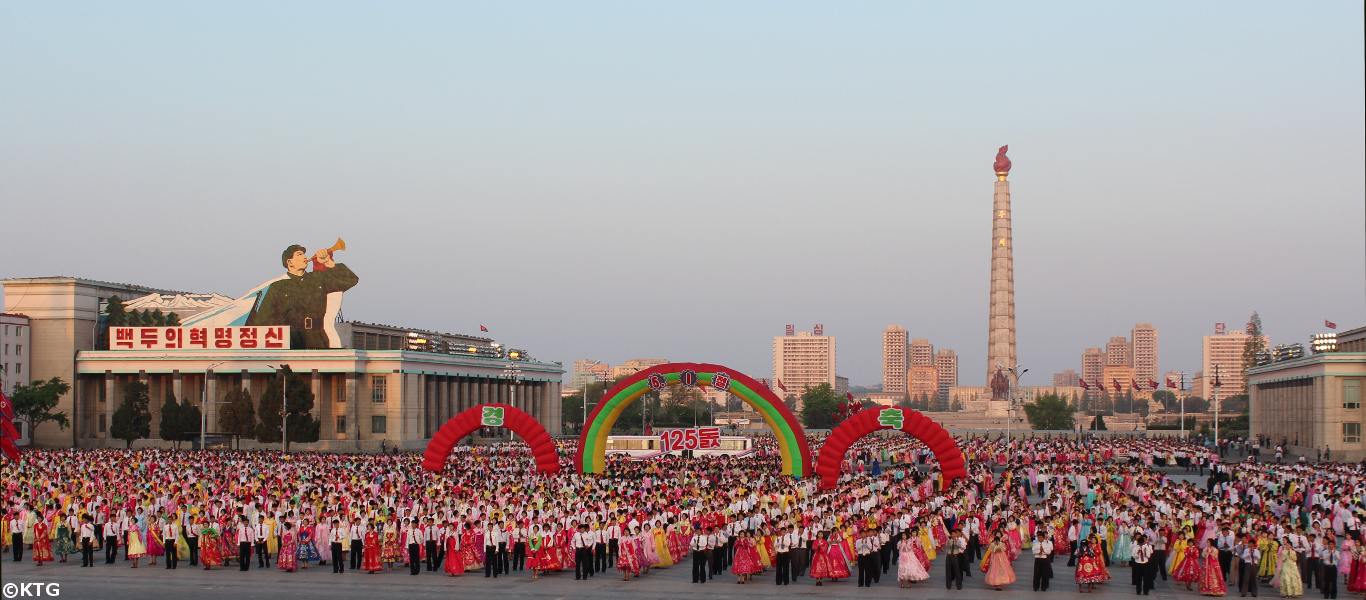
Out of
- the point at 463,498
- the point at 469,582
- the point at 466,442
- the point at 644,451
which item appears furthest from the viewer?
the point at 466,442

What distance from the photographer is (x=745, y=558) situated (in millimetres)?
24562

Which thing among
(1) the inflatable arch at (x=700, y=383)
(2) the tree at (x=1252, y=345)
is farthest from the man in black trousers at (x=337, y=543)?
(2) the tree at (x=1252, y=345)

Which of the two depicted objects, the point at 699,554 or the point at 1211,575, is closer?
the point at 1211,575

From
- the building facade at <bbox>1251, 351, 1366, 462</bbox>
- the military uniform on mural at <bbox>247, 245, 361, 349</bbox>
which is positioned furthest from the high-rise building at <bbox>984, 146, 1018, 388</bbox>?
the military uniform on mural at <bbox>247, 245, 361, 349</bbox>

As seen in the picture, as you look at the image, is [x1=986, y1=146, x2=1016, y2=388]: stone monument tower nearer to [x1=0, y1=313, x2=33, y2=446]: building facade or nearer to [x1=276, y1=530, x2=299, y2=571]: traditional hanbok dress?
[x1=0, y1=313, x2=33, y2=446]: building facade

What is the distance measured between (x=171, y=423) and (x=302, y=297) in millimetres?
12055

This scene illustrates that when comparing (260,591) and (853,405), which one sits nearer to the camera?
(260,591)

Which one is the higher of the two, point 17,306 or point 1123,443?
point 17,306

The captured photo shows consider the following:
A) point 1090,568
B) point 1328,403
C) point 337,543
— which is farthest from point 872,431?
point 1328,403

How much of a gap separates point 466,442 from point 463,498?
50.6 meters

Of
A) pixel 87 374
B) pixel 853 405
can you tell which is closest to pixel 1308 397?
pixel 853 405

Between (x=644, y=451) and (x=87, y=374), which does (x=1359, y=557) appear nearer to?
(x=644, y=451)

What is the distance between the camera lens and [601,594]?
75.6 feet

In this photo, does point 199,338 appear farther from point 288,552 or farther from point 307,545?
point 288,552
